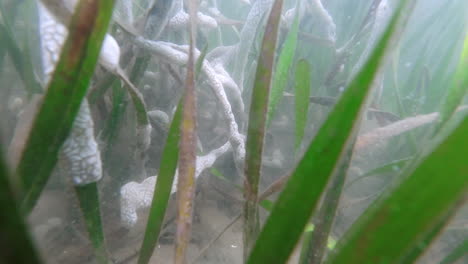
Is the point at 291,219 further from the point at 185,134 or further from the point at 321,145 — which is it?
the point at 185,134

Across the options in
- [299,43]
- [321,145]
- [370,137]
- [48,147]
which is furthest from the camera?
[299,43]

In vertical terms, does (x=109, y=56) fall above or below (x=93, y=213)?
above

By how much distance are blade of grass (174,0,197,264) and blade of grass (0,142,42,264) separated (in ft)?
1.42

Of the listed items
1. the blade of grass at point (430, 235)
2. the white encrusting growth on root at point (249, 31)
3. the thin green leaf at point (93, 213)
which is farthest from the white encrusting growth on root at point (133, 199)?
the white encrusting growth on root at point (249, 31)

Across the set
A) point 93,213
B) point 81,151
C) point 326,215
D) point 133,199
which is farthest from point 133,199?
point 326,215

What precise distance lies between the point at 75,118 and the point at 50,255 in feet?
2.79

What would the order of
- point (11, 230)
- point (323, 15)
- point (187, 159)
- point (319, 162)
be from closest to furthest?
point (11, 230) → point (319, 162) → point (187, 159) → point (323, 15)

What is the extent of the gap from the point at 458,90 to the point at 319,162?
907 millimetres

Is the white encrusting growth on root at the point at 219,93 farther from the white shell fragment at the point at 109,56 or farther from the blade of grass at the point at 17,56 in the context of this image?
the blade of grass at the point at 17,56

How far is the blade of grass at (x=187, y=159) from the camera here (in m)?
0.72

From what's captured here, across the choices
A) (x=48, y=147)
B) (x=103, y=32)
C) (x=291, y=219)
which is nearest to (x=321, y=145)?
(x=291, y=219)

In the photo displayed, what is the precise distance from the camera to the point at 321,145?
55 centimetres

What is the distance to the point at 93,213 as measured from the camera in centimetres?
92

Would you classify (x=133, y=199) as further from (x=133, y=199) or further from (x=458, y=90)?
(x=458, y=90)
